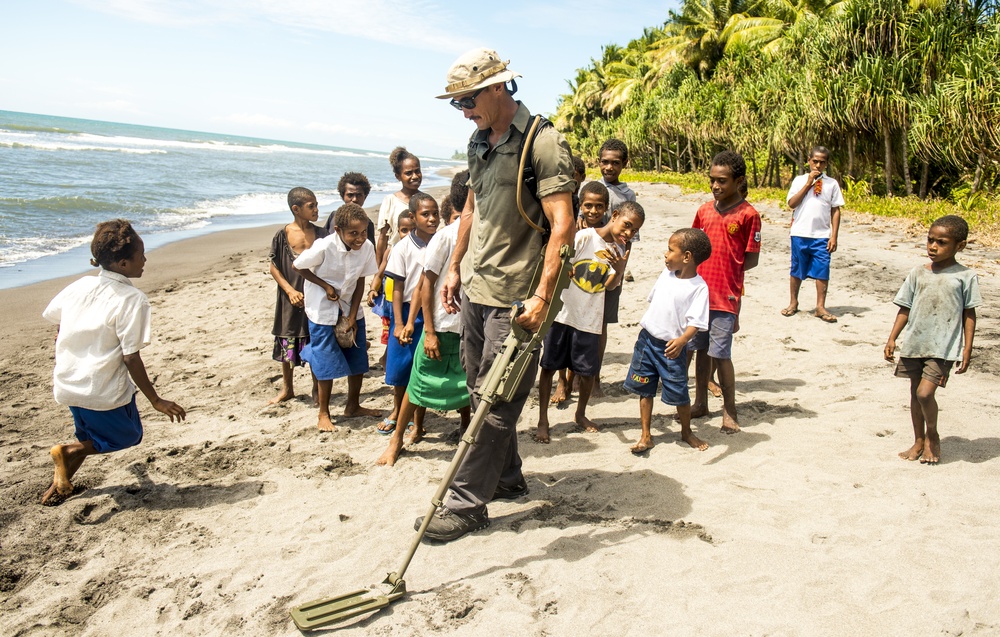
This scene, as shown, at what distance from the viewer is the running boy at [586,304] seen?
4438mm

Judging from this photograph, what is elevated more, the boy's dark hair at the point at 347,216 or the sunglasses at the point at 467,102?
the sunglasses at the point at 467,102

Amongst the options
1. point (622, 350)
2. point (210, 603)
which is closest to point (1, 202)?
point (622, 350)

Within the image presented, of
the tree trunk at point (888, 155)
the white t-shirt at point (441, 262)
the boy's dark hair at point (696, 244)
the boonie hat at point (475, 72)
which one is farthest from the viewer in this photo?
the tree trunk at point (888, 155)

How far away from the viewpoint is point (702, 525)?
11.0 feet

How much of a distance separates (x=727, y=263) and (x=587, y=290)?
0.94m

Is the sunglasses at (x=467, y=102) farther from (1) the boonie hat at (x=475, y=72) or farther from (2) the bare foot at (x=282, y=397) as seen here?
(2) the bare foot at (x=282, y=397)

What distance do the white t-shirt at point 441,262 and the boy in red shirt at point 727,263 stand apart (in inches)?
61.0

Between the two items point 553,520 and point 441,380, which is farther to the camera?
point 441,380

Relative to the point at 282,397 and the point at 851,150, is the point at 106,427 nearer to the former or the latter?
the point at 282,397

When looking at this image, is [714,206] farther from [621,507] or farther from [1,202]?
[1,202]

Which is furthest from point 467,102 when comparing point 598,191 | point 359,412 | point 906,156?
point 906,156

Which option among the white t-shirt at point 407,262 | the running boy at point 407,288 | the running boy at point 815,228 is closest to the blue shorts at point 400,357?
the running boy at point 407,288

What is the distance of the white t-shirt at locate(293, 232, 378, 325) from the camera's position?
477 centimetres

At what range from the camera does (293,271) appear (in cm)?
514
